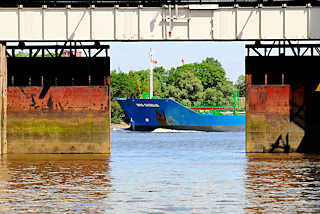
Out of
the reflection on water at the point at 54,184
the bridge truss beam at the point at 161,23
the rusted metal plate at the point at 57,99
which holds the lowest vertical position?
the reflection on water at the point at 54,184

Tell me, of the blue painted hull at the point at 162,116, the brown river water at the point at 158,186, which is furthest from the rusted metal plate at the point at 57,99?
the blue painted hull at the point at 162,116

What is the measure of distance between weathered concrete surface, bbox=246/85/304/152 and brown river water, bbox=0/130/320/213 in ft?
20.7

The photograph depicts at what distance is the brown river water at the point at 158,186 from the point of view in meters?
22.8

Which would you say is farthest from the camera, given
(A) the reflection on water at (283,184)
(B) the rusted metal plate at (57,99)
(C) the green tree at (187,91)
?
(C) the green tree at (187,91)

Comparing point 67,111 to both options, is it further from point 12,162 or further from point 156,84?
point 156,84

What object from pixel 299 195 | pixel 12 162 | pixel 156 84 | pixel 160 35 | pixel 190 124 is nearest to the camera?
pixel 299 195

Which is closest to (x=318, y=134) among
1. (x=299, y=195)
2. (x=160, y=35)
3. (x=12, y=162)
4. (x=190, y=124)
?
(x=160, y=35)

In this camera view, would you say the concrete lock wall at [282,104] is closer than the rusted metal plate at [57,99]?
Yes

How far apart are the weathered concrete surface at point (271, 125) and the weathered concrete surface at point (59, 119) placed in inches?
375

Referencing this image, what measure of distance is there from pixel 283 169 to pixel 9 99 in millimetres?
21611

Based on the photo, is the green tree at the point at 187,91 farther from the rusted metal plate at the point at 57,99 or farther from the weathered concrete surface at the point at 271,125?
the rusted metal plate at the point at 57,99

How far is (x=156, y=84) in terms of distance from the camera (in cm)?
19625

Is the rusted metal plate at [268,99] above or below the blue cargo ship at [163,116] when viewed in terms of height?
above

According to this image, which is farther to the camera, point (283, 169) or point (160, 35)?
point (160, 35)
